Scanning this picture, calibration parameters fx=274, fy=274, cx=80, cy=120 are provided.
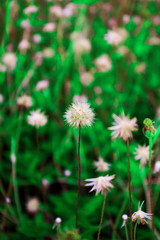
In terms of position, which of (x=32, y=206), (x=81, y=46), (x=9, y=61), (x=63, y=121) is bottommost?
(x=32, y=206)

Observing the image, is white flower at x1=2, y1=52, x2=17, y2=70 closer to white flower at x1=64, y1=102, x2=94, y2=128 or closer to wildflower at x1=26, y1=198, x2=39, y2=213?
wildflower at x1=26, y1=198, x2=39, y2=213

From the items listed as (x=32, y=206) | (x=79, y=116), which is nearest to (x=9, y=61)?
(x=32, y=206)

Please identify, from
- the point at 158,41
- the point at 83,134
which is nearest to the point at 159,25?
the point at 158,41

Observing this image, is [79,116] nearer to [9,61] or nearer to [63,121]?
[63,121]

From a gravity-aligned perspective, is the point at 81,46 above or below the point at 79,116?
above

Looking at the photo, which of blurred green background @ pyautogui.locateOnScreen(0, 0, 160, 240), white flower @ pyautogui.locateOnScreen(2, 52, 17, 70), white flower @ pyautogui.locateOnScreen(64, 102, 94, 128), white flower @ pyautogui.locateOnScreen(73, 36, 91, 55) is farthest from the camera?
white flower @ pyautogui.locateOnScreen(73, 36, 91, 55)

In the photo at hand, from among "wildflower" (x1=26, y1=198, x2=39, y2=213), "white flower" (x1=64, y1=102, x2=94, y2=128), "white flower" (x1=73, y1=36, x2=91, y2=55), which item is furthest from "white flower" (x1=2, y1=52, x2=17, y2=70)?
"white flower" (x1=64, y1=102, x2=94, y2=128)

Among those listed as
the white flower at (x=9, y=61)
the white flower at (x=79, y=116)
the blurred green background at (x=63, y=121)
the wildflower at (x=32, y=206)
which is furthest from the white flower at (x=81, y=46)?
the white flower at (x=79, y=116)

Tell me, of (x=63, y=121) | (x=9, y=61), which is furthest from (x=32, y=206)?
(x=9, y=61)

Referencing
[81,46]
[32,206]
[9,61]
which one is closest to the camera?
[32,206]

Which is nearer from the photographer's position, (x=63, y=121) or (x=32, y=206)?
(x=32, y=206)

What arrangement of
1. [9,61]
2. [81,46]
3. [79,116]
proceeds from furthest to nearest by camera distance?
1. [81,46]
2. [9,61]
3. [79,116]

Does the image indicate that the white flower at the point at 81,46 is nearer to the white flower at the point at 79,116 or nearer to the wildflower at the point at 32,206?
the wildflower at the point at 32,206
